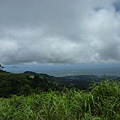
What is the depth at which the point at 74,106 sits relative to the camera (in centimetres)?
411

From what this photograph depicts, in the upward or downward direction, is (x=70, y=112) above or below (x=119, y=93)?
below

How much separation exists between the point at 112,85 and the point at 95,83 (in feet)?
0.93

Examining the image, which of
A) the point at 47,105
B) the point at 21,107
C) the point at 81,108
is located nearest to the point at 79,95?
the point at 81,108

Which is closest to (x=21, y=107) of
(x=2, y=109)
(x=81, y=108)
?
(x=2, y=109)

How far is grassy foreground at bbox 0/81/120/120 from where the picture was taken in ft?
12.8

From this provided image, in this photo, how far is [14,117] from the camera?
4266 millimetres

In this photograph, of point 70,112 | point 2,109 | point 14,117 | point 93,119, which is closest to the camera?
point 93,119

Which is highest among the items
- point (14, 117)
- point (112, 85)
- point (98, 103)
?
point (112, 85)

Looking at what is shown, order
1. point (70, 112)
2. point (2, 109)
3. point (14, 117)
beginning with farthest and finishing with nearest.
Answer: point (2, 109) < point (14, 117) < point (70, 112)

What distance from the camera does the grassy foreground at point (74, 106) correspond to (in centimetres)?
391

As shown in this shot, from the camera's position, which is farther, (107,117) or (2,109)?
(2,109)

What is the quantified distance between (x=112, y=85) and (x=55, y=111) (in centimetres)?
106

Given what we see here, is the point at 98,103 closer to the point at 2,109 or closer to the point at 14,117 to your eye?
the point at 14,117

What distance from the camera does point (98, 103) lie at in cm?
411
